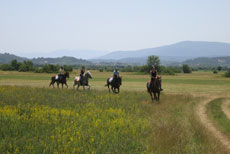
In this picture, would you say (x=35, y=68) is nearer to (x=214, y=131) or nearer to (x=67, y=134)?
(x=214, y=131)

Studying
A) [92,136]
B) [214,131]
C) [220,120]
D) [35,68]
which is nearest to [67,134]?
[92,136]

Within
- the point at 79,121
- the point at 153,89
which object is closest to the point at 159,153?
the point at 79,121

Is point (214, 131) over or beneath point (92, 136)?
beneath

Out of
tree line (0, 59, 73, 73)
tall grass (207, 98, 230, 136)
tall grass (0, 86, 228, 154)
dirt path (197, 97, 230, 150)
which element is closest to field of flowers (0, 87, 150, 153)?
tall grass (0, 86, 228, 154)

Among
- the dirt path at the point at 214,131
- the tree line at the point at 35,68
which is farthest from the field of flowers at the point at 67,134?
the tree line at the point at 35,68

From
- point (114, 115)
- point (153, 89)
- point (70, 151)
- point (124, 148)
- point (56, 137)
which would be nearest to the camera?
point (70, 151)

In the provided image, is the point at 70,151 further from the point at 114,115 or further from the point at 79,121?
the point at 114,115

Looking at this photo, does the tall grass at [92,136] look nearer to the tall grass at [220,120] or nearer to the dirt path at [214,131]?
the dirt path at [214,131]

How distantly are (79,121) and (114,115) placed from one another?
283 cm

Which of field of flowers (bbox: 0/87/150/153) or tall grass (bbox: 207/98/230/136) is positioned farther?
tall grass (bbox: 207/98/230/136)

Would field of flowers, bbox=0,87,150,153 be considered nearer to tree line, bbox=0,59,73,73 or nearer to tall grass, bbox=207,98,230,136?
tall grass, bbox=207,98,230,136

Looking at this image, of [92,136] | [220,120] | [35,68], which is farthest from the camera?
[35,68]

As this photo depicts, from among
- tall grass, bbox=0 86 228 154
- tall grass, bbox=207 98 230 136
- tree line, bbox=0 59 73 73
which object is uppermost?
tree line, bbox=0 59 73 73

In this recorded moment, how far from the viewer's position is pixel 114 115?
1433 cm
